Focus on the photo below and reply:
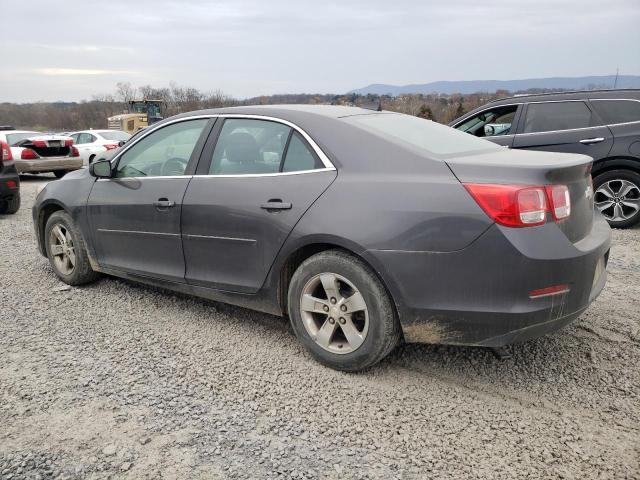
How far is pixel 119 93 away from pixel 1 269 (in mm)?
77881

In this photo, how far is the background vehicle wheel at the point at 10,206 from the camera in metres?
8.38

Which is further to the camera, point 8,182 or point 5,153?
point 8,182

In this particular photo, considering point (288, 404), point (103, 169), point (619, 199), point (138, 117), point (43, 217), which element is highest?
point (103, 169)

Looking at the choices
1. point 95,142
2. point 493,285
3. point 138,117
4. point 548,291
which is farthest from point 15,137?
point 138,117

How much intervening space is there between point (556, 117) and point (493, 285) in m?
5.57

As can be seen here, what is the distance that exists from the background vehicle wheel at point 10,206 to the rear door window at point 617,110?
876 centimetres

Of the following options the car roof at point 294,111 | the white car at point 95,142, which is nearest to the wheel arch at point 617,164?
the car roof at point 294,111

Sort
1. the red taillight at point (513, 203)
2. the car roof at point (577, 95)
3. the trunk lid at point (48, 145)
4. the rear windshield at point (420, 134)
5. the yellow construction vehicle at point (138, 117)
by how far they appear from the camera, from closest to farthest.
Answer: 1. the red taillight at point (513, 203)
2. the rear windshield at point (420, 134)
3. the car roof at point (577, 95)
4. the trunk lid at point (48, 145)
5. the yellow construction vehicle at point (138, 117)

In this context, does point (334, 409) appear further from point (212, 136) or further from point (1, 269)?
point (1, 269)

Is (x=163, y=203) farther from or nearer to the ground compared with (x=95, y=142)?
farther from the ground

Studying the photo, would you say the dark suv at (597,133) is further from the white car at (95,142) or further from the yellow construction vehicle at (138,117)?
the yellow construction vehicle at (138,117)

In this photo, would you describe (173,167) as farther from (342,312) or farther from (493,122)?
(493,122)

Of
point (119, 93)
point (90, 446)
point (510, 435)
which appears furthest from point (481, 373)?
point (119, 93)

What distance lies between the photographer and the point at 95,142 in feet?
56.3
